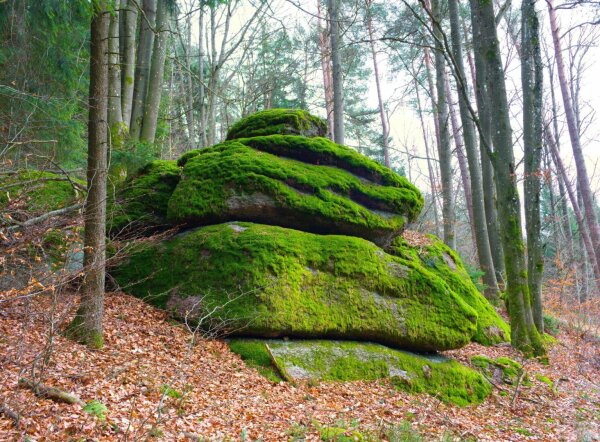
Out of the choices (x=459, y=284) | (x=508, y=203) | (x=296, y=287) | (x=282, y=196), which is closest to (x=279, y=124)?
(x=282, y=196)

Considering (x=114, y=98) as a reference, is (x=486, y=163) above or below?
below

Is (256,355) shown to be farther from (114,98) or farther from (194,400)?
(114,98)

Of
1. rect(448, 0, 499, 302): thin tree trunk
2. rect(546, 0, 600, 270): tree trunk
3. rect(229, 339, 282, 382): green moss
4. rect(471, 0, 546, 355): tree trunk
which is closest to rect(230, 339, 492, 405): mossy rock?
rect(229, 339, 282, 382): green moss

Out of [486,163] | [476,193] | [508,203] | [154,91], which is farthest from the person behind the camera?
[476,193]

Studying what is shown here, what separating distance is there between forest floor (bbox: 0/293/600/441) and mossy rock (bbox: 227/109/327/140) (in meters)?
4.86

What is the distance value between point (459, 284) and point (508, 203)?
2.36 m

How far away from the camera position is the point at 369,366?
6.84m

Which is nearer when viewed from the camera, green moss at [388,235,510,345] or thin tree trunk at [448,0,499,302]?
green moss at [388,235,510,345]

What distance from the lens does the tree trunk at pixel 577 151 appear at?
13056mm

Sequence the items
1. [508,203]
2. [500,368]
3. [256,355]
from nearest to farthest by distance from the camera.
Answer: [256,355] < [500,368] < [508,203]

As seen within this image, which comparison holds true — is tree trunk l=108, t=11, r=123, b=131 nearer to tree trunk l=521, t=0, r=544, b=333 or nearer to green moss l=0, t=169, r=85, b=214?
green moss l=0, t=169, r=85, b=214

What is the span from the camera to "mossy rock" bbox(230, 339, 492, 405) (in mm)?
6410

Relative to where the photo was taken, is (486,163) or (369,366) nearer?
(369,366)

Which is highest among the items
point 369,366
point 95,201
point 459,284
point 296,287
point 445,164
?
point 445,164
